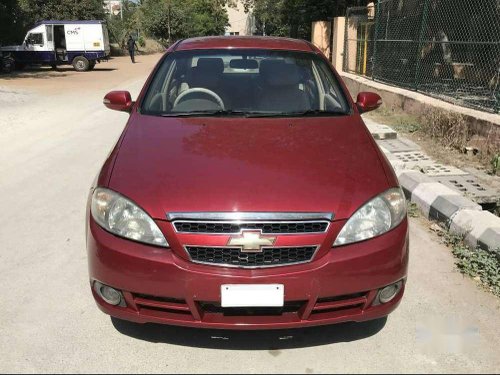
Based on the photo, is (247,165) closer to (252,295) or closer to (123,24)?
(252,295)

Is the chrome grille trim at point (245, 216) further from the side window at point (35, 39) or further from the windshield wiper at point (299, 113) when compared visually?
the side window at point (35, 39)

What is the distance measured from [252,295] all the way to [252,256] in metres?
0.18

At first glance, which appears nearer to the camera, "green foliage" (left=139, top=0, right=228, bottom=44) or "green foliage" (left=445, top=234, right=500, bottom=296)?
"green foliage" (left=445, top=234, right=500, bottom=296)

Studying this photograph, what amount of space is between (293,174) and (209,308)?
0.81 meters

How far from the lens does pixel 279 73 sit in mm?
3973

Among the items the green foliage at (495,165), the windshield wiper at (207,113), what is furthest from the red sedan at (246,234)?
the green foliage at (495,165)

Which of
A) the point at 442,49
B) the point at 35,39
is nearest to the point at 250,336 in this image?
the point at 442,49

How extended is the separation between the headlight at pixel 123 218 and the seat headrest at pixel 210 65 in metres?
1.71

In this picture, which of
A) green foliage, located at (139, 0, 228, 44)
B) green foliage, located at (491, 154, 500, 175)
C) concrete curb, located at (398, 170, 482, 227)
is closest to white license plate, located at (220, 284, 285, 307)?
concrete curb, located at (398, 170, 482, 227)

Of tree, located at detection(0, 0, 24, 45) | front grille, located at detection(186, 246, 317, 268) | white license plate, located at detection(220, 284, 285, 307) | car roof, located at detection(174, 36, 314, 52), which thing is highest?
tree, located at detection(0, 0, 24, 45)

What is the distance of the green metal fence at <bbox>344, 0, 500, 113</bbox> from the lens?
8133mm

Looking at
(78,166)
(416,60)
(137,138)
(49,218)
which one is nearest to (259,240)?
(137,138)

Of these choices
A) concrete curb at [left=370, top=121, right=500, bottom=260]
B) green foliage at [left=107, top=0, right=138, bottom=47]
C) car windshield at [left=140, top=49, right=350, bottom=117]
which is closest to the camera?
car windshield at [left=140, top=49, right=350, bottom=117]

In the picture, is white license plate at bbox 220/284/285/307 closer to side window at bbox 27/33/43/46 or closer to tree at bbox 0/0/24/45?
side window at bbox 27/33/43/46
